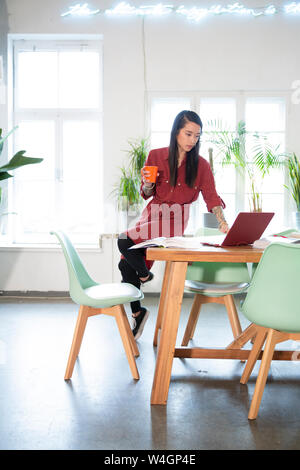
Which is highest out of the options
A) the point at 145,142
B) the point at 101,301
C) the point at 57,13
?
the point at 57,13

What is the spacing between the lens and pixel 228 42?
4.92 meters

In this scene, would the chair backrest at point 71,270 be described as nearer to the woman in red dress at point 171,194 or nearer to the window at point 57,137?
the woman in red dress at point 171,194

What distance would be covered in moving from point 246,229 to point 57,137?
3414 mm

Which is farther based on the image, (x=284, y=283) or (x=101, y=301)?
(x=101, y=301)

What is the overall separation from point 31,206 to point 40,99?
1.19m

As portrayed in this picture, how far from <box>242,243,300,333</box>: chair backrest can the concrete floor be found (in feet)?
1.52

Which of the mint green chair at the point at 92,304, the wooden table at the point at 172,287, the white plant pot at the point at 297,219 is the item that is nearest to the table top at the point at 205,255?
the wooden table at the point at 172,287

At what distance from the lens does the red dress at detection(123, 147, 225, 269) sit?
10.4 feet

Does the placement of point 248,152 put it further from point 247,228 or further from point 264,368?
point 264,368

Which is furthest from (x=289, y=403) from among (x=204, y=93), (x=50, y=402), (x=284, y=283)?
(x=204, y=93)

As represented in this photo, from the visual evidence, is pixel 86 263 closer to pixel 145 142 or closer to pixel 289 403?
pixel 145 142

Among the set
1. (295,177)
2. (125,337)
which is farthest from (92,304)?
Answer: (295,177)

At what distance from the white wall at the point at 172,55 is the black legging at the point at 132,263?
74.6 inches

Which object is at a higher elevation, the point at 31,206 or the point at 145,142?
the point at 145,142
